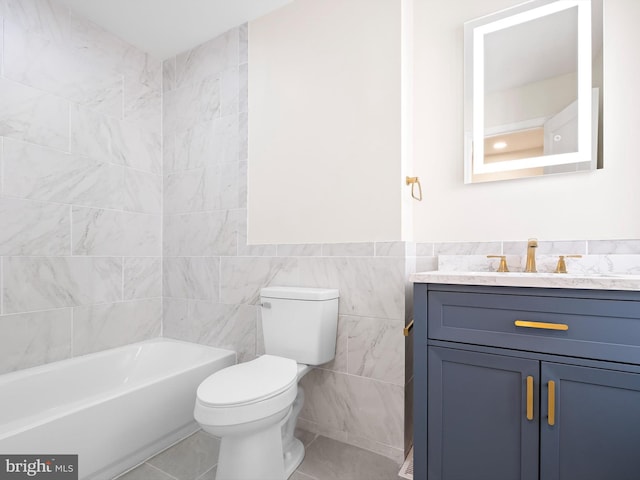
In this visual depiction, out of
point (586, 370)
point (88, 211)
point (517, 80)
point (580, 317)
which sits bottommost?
point (586, 370)

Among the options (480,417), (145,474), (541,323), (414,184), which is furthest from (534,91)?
(145,474)

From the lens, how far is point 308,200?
191 centimetres

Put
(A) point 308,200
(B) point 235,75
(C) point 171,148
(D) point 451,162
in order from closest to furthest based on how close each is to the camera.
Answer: (D) point 451,162 → (A) point 308,200 → (B) point 235,75 → (C) point 171,148

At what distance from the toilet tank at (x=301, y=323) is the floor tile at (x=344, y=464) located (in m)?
0.44

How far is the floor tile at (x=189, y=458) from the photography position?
5.02 feet

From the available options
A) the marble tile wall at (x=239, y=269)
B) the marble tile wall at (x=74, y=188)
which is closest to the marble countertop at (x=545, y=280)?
the marble tile wall at (x=239, y=269)

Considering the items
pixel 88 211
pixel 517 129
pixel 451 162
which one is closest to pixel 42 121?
pixel 88 211

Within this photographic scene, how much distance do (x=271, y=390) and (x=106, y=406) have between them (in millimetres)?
741

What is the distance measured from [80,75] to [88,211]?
2.72ft

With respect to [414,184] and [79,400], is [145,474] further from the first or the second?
[414,184]

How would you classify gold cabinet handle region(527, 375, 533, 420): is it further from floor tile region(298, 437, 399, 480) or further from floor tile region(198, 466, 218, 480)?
floor tile region(198, 466, 218, 480)

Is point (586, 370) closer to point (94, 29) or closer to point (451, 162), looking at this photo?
point (451, 162)

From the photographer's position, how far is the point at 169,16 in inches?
81.2

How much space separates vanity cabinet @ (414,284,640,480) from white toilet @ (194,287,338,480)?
552 mm
